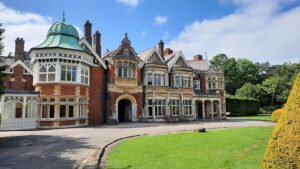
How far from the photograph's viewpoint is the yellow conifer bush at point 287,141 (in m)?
4.37

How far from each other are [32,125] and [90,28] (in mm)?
13979

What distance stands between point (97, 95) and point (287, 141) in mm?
21820

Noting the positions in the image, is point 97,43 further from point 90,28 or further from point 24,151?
point 24,151

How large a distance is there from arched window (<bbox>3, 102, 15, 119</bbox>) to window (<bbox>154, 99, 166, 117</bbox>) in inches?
662

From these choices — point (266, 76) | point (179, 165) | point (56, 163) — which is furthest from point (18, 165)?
point (266, 76)

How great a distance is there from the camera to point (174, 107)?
29062 millimetres

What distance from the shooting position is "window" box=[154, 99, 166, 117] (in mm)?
27344

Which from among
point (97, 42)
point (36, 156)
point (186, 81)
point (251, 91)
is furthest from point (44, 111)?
point (251, 91)

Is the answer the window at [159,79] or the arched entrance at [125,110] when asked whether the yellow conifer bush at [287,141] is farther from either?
the window at [159,79]

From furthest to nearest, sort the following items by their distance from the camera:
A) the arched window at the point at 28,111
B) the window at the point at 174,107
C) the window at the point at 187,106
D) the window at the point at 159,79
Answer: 1. the window at the point at 187,106
2. the window at the point at 174,107
3. the window at the point at 159,79
4. the arched window at the point at 28,111

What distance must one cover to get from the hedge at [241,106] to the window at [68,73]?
32894mm

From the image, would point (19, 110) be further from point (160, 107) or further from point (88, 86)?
point (160, 107)

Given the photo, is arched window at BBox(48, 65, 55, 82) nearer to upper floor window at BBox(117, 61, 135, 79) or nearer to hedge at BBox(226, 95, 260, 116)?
upper floor window at BBox(117, 61, 135, 79)

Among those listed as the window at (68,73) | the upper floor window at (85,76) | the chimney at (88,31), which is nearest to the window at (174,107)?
the upper floor window at (85,76)
